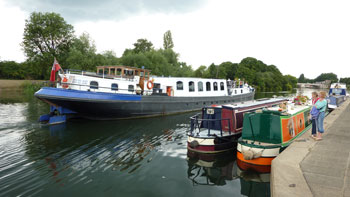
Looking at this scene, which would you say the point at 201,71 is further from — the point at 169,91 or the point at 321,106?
the point at 321,106

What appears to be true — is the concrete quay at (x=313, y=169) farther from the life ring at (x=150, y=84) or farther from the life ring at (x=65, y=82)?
the life ring at (x=65, y=82)

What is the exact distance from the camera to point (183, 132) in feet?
42.4

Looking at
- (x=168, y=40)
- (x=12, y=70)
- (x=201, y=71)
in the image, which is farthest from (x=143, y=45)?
(x=12, y=70)

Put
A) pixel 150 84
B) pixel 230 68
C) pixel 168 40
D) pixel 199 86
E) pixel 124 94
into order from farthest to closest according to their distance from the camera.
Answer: pixel 230 68
pixel 168 40
pixel 199 86
pixel 150 84
pixel 124 94

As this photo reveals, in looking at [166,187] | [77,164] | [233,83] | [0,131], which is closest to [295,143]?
[166,187]

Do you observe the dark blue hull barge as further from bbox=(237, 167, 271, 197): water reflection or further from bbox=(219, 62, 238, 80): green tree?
bbox=(219, 62, 238, 80): green tree

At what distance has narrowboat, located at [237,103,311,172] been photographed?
6.85m

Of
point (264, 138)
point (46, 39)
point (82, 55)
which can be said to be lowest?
point (264, 138)

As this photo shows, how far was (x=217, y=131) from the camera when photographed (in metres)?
9.60

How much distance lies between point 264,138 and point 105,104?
11401 mm

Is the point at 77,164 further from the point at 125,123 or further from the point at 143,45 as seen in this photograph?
the point at 143,45

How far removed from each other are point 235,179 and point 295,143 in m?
2.86

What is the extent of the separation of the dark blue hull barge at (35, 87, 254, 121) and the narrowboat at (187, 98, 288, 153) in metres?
7.37

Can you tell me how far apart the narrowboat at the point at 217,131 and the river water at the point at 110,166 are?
1.62 feet
